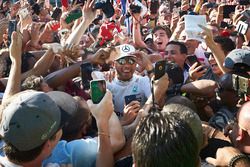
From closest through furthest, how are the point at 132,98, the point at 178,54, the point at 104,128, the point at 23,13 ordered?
1. the point at 104,128
2. the point at 132,98
3. the point at 178,54
4. the point at 23,13

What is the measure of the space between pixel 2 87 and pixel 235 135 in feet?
7.22

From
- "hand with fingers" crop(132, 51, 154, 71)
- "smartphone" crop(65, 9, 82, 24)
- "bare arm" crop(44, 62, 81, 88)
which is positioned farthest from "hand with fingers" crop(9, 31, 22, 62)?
"smartphone" crop(65, 9, 82, 24)

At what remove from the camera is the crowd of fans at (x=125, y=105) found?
1630 mm

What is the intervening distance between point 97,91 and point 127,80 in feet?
5.78

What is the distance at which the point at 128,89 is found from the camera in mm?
4051

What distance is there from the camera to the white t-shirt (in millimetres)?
3986

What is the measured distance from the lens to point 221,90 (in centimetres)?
311

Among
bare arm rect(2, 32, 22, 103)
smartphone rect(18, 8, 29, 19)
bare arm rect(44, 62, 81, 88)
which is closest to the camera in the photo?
bare arm rect(2, 32, 22, 103)

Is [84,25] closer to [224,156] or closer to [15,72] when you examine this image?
[15,72]

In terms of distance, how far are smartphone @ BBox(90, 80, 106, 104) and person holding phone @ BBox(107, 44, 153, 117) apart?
1519mm

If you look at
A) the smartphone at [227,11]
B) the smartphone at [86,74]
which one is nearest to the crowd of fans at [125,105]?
the smartphone at [86,74]

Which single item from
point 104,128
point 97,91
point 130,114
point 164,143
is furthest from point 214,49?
point 164,143

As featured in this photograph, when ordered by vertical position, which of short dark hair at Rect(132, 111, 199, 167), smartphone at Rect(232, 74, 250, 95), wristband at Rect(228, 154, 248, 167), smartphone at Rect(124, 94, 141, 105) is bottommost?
smartphone at Rect(124, 94, 141, 105)

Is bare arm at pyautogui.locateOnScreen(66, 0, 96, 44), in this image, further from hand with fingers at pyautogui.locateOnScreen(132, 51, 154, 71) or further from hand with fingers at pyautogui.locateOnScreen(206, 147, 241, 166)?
hand with fingers at pyautogui.locateOnScreen(206, 147, 241, 166)
